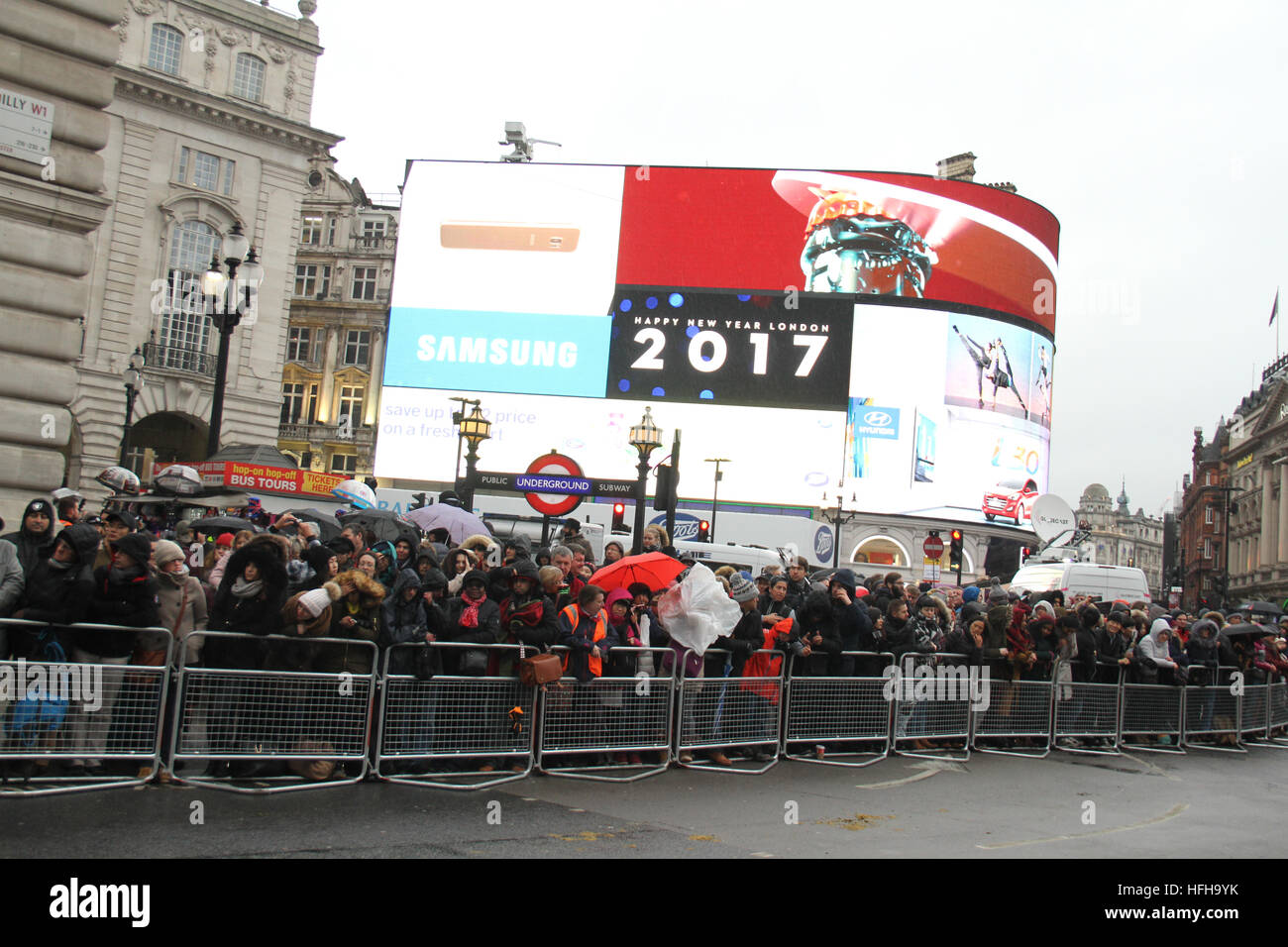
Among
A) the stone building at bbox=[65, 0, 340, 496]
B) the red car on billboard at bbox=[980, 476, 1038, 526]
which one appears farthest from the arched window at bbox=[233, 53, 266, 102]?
the red car on billboard at bbox=[980, 476, 1038, 526]

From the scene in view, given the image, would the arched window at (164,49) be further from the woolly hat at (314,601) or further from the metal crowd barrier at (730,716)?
the woolly hat at (314,601)

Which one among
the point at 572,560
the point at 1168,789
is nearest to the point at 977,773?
the point at 1168,789

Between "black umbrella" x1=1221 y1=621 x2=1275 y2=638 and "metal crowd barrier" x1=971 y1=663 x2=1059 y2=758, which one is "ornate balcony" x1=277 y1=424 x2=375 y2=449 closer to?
"black umbrella" x1=1221 y1=621 x2=1275 y2=638

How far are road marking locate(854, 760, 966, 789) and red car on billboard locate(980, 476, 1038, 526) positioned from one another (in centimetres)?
4524

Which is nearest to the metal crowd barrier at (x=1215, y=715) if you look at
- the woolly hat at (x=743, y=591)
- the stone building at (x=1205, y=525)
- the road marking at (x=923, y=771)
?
the road marking at (x=923, y=771)

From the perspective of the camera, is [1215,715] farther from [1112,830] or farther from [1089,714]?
[1112,830]

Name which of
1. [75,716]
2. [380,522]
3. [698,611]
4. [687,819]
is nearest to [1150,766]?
[698,611]

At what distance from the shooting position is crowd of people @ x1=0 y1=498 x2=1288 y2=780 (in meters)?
8.14

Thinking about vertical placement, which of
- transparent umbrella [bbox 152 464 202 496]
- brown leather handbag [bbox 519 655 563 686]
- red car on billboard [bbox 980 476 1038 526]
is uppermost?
red car on billboard [bbox 980 476 1038 526]

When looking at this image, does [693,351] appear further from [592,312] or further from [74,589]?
[74,589]

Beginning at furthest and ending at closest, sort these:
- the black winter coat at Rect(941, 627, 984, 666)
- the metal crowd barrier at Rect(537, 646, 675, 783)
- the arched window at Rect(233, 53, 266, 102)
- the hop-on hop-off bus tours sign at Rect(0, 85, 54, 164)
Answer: the arched window at Rect(233, 53, 266, 102)
the black winter coat at Rect(941, 627, 984, 666)
the hop-on hop-off bus tours sign at Rect(0, 85, 54, 164)
the metal crowd barrier at Rect(537, 646, 675, 783)

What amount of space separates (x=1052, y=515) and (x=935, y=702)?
20.4 metres
